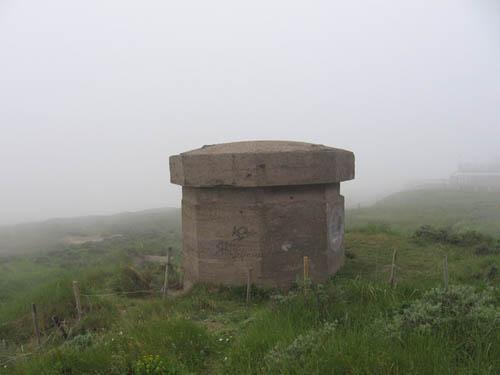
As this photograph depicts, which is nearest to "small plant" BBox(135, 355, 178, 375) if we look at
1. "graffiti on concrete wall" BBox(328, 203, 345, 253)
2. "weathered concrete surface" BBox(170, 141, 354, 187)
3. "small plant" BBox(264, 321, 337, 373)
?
"small plant" BBox(264, 321, 337, 373)

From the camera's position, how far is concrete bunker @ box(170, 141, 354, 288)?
524cm

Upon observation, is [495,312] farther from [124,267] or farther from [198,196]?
[124,267]

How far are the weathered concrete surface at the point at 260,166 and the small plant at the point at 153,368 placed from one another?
2.95 metres

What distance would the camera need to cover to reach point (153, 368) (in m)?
2.73

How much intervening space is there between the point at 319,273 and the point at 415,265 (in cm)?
247

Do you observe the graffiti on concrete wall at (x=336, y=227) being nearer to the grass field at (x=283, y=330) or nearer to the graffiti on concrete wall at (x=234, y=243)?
the grass field at (x=283, y=330)

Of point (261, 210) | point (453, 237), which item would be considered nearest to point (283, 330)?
point (261, 210)

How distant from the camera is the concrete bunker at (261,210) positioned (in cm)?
524

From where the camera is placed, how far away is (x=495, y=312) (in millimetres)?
2795

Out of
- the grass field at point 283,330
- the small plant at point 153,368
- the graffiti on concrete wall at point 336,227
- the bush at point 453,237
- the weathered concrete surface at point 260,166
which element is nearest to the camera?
the grass field at point 283,330

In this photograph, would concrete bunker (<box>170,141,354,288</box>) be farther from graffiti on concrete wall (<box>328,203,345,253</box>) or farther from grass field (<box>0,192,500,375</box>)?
grass field (<box>0,192,500,375</box>)

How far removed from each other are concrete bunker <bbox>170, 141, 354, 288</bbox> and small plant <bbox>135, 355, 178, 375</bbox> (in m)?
2.76

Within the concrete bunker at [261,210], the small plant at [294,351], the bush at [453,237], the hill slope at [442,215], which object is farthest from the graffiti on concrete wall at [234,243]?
the hill slope at [442,215]

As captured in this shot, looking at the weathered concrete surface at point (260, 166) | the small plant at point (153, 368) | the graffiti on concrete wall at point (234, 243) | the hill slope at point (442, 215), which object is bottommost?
the hill slope at point (442, 215)
